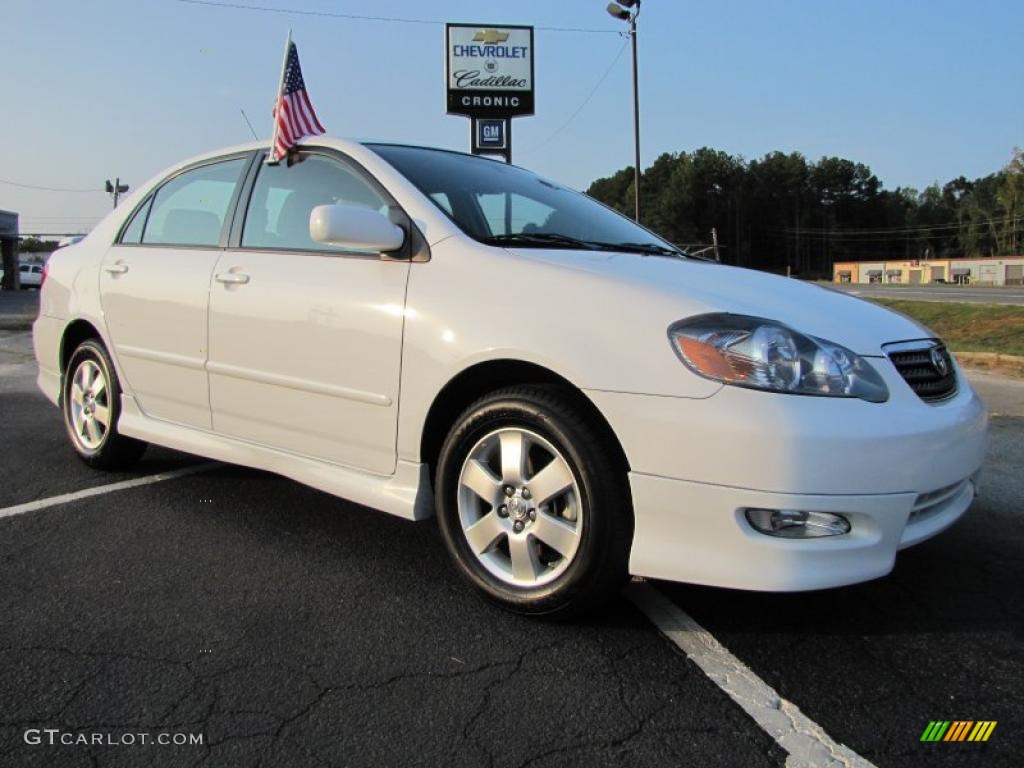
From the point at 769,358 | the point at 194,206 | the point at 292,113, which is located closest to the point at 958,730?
the point at 769,358

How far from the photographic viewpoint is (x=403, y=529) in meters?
3.40

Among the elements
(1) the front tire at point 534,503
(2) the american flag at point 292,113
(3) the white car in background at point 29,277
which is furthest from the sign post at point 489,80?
(3) the white car in background at point 29,277

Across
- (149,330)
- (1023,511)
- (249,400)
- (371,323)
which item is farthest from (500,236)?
(1023,511)

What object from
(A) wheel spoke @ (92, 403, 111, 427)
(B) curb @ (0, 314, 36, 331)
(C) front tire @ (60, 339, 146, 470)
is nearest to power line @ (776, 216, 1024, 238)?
(B) curb @ (0, 314, 36, 331)

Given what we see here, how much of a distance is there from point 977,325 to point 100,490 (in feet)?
40.6

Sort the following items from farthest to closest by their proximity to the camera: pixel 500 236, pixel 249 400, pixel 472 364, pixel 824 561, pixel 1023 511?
pixel 1023 511 < pixel 249 400 < pixel 500 236 < pixel 472 364 < pixel 824 561

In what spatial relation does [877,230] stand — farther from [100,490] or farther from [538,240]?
[100,490]

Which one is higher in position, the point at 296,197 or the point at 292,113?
the point at 292,113

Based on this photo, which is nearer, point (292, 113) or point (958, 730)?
point (958, 730)

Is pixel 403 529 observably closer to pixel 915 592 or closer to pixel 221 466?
pixel 221 466

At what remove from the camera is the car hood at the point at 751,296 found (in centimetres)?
236

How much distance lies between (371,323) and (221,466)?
2.09 metres

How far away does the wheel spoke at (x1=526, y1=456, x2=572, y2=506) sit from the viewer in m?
2.40

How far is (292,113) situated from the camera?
352 cm
